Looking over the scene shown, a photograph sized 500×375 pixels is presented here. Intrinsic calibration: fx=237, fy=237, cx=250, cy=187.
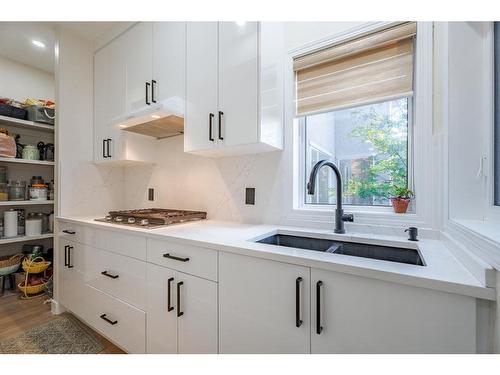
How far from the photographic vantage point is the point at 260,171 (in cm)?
169

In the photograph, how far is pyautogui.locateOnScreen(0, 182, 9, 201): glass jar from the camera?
2376 millimetres

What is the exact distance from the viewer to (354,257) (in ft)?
2.79

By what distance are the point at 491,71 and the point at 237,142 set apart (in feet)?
3.66

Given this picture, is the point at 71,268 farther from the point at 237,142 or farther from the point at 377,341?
the point at 377,341

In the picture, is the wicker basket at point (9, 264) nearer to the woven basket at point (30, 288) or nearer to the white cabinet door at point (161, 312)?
the woven basket at point (30, 288)

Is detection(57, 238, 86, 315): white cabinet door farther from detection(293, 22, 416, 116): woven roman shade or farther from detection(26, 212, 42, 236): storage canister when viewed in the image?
detection(293, 22, 416, 116): woven roman shade

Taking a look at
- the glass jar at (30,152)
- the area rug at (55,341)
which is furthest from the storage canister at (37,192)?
the area rug at (55,341)

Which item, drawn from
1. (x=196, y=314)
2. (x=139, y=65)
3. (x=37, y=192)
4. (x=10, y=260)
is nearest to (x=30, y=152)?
(x=37, y=192)

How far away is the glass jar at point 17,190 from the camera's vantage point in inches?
98.6

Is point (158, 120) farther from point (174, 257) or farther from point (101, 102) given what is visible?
point (174, 257)

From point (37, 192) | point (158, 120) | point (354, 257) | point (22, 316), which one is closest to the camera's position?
point (354, 257)

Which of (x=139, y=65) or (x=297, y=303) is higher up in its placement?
(x=139, y=65)

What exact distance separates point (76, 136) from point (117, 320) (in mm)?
1646
